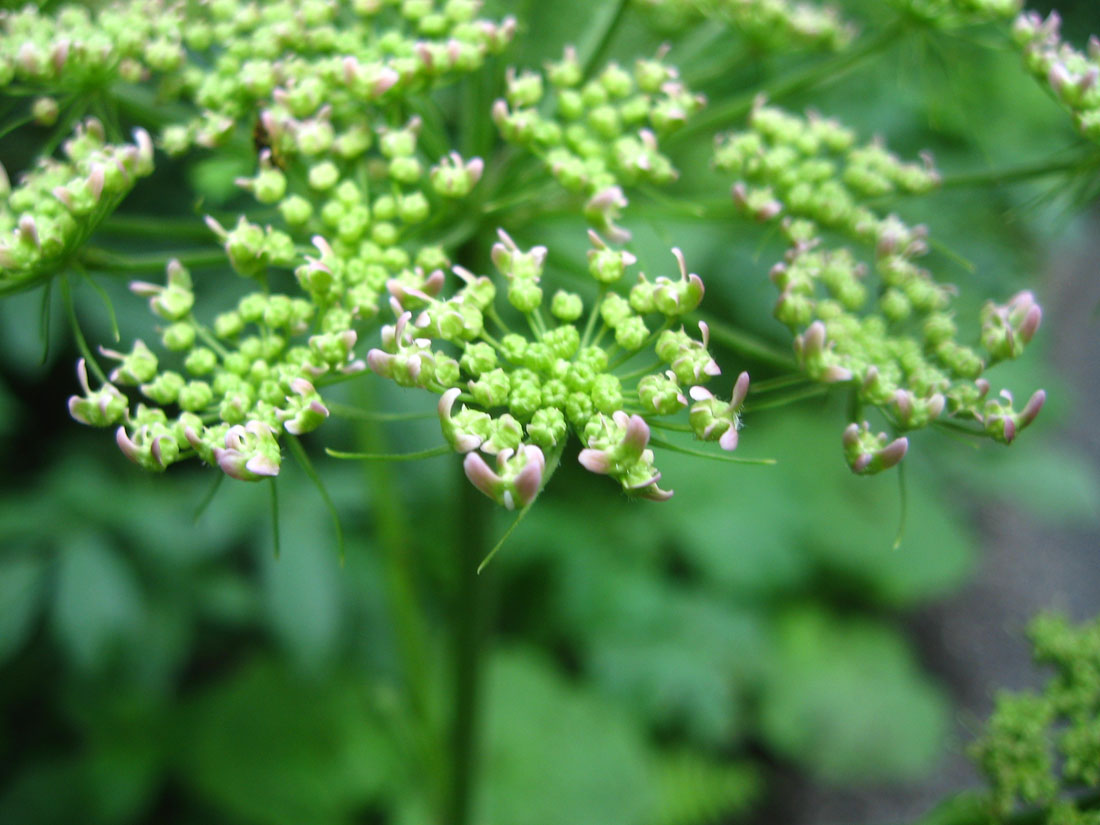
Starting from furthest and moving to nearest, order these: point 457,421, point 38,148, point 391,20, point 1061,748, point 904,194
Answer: point 38,148 → point 391,20 → point 904,194 → point 1061,748 → point 457,421

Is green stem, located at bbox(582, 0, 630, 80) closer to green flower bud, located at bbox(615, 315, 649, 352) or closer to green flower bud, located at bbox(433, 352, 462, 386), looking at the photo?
green flower bud, located at bbox(615, 315, 649, 352)

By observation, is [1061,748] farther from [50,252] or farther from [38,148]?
[38,148]

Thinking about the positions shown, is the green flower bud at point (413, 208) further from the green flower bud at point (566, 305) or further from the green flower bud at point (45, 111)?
the green flower bud at point (45, 111)

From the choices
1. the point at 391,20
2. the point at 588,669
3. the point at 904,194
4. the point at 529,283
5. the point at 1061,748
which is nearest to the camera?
the point at 529,283

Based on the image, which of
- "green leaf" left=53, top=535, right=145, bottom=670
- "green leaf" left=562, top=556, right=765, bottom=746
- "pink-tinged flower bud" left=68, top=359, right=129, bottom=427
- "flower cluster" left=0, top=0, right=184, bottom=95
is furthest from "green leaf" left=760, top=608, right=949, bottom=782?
"flower cluster" left=0, top=0, right=184, bottom=95

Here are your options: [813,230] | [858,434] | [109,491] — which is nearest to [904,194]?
[813,230]

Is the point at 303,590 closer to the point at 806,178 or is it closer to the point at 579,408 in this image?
the point at 579,408

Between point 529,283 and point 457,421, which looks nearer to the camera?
point 457,421

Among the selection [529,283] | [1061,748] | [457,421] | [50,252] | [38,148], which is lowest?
[38,148]

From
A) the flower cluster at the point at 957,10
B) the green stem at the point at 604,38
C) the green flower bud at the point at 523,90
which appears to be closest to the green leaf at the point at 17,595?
the green flower bud at the point at 523,90
